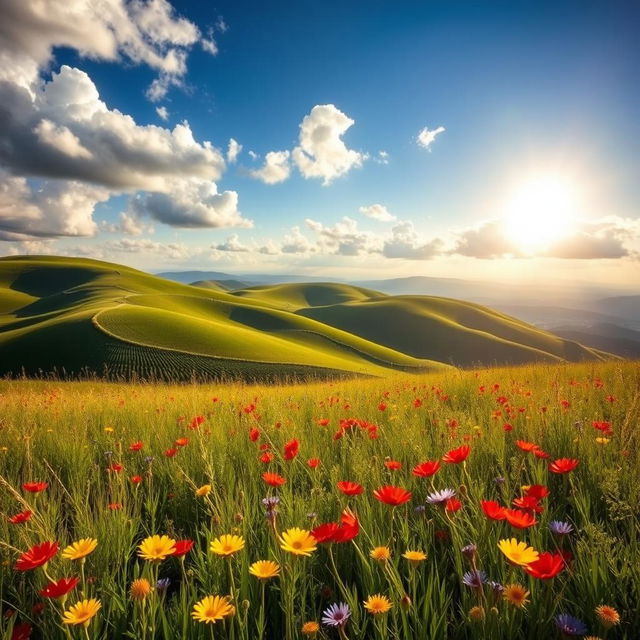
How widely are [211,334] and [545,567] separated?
55.2 m

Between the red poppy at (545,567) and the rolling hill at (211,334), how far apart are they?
12354 mm

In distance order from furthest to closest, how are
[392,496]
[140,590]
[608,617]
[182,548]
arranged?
[392,496]
[182,548]
[140,590]
[608,617]

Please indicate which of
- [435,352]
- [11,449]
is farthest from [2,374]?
[435,352]

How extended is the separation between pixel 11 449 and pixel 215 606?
13.1 ft

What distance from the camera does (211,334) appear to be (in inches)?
2126

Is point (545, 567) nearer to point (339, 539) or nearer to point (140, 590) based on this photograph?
point (339, 539)

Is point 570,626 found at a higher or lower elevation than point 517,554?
lower

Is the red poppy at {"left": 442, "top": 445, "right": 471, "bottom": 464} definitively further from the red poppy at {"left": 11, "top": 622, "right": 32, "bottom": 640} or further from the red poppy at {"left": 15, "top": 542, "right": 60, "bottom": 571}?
the red poppy at {"left": 11, "top": 622, "right": 32, "bottom": 640}

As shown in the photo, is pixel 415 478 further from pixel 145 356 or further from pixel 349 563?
pixel 145 356

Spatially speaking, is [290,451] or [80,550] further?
[290,451]

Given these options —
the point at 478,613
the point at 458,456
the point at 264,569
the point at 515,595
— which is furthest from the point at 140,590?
the point at 458,456

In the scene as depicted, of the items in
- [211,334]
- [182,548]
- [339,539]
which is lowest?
[211,334]

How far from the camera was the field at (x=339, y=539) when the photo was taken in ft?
4.58

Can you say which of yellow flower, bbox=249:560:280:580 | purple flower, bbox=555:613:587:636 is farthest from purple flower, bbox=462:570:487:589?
yellow flower, bbox=249:560:280:580
